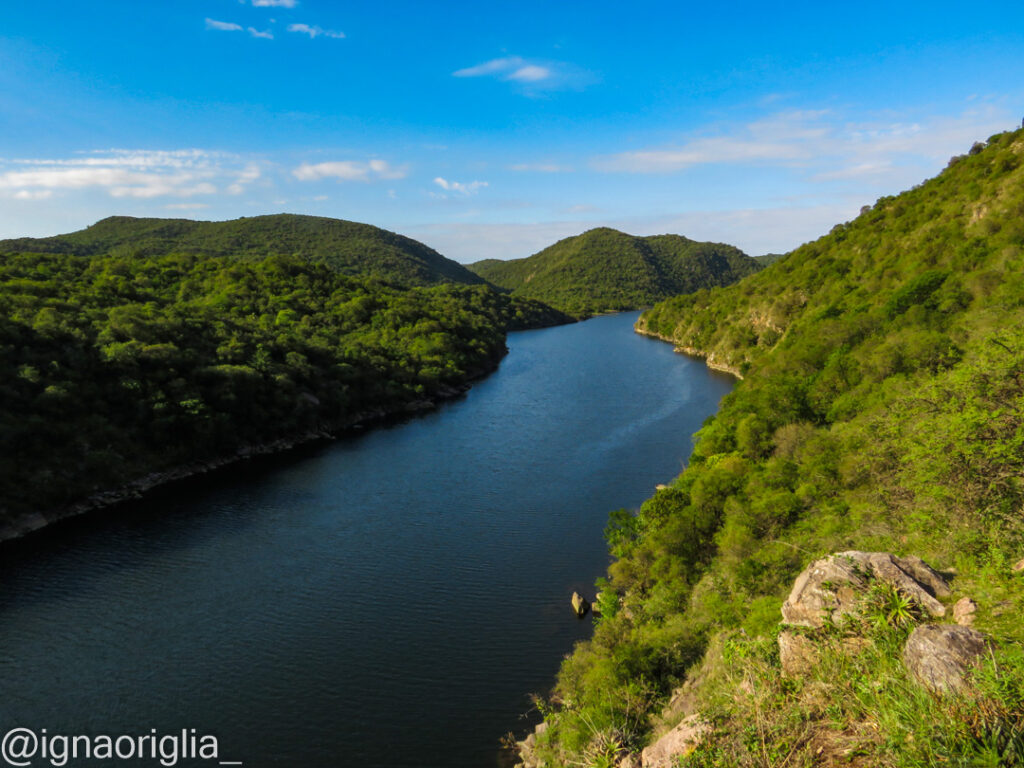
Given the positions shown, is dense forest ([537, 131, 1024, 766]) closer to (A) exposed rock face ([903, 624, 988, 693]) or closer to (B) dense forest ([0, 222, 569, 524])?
(A) exposed rock face ([903, 624, 988, 693])

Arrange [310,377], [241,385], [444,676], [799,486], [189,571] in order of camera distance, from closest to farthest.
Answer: [444,676] < [799,486] < [189,571] < [241,385] < [310,377]

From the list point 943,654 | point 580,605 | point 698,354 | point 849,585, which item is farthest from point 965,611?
point 698,354

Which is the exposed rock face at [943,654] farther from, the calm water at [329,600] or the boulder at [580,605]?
the boulder at [580,605]

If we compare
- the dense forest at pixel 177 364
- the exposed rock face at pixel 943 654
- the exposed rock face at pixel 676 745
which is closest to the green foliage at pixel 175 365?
the dense forest at pixel 177 364

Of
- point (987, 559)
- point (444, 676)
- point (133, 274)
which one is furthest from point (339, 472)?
point (133, 274)

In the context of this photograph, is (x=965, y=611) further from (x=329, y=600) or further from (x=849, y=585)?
(x=329, y=600)

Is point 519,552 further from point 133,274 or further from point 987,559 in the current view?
point 133,274
